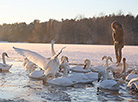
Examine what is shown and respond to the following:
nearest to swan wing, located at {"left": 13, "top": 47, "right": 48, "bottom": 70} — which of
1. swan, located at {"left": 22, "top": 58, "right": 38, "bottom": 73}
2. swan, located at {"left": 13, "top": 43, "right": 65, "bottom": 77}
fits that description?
swan, located at {"left": 13, "top": 43, "right": 65, "bottom": 77}

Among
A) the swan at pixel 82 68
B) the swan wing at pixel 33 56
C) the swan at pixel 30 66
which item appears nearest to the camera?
the swan wing at pixel 33 56

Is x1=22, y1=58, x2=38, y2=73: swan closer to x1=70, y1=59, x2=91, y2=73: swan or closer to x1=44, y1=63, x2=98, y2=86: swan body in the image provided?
x1=70, y1=59, x2=91, y2=73: swan

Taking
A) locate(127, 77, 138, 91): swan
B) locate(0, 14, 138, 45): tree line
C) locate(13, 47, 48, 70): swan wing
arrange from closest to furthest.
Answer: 1. locate(127, 77, 138, 91): swan
2. locate(13, 47, 48, 70): swan wing
3. locate(0, 14, 138, 45): tree line

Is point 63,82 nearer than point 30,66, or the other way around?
point 63,82

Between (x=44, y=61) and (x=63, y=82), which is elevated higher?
(x=44, y=61)

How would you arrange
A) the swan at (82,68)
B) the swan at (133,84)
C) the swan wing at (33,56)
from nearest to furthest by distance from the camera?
the swan at (133,84) → the swan wing at (33,56) → the swan at (82,68)

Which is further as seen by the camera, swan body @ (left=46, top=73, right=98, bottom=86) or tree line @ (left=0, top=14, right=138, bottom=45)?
tree line @ (left=0, top=14, right=138, bottom=45)

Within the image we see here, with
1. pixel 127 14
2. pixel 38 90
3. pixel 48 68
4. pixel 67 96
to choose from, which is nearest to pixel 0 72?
pixel 48 68

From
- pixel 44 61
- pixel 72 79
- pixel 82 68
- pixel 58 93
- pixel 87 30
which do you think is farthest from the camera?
pixel 87 30

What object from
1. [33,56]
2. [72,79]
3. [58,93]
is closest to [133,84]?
[72,79]

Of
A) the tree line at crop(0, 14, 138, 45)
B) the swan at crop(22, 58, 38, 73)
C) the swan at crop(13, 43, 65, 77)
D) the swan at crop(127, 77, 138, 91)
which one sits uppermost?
the tree line at crop(0, 14, 138, 45)

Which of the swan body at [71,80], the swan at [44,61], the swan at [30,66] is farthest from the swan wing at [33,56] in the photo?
the swan at [30,66]

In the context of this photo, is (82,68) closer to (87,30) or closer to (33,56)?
(33,56)

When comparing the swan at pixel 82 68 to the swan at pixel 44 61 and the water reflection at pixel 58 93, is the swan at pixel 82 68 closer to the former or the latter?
Answer: the water reflection at pixel 58 93
